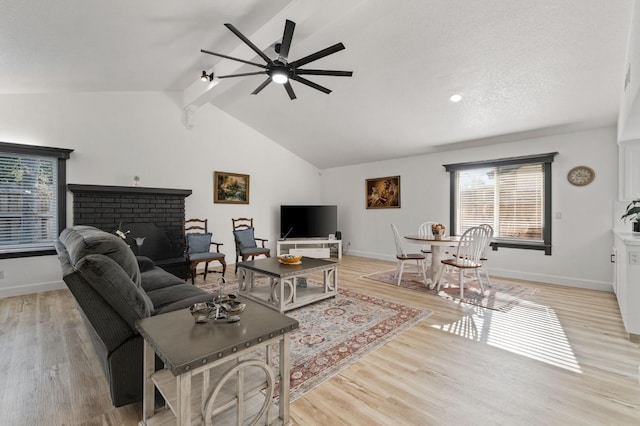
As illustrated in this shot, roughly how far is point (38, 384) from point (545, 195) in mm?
6145

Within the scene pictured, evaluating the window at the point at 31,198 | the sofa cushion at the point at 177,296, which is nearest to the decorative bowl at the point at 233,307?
the sofa cushion at the point at 177,296

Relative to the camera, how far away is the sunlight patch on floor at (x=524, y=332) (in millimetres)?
2238

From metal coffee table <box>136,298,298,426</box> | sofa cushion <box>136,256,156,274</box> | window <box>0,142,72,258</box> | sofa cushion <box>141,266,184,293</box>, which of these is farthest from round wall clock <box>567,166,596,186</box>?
window <box>0,142,72,258</box>

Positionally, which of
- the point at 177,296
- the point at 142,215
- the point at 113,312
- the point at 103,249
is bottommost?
the point at 177,296

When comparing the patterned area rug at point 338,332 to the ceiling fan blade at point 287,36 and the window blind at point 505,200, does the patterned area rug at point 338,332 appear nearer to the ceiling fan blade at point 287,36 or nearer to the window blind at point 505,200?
the ceiling fan blade at point 287,36

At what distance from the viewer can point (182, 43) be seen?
3.19m

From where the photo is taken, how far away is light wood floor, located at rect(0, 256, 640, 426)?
158 centimetres

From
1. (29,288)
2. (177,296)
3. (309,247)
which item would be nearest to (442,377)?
(177,296)

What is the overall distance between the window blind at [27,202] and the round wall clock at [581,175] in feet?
24.7

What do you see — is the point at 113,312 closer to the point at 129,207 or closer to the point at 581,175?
the point at 129,207

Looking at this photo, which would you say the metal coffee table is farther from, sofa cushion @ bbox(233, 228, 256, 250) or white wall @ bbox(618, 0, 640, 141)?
sofa cushion @ bbox(233, 228, 256, 250)

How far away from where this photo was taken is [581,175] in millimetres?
4164

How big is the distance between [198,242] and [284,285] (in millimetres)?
2144

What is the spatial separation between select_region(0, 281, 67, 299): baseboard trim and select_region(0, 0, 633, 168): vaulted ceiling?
253 cm
